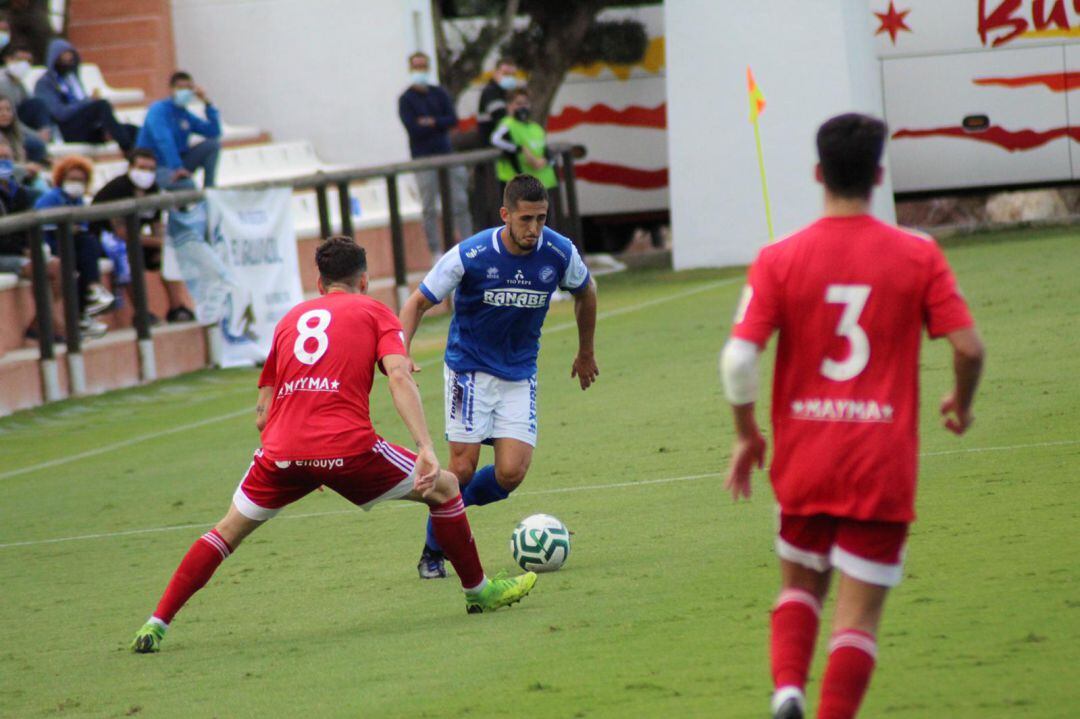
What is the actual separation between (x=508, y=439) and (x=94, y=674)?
253 centimetres

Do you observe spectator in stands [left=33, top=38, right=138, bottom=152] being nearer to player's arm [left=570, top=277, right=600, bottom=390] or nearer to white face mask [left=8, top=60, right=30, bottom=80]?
white face mask [left=8, top=60, right=30, bottom=80]

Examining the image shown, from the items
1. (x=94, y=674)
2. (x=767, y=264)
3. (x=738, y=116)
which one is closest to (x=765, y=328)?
(x=767, y=264)

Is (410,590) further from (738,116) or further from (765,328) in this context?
(738,116)

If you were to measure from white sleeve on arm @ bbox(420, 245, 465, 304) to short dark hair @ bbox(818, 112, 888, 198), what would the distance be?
4.08 m

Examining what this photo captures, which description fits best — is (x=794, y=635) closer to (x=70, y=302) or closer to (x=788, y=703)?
(x=788, y=703)

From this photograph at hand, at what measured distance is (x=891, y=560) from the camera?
5031 millimetres

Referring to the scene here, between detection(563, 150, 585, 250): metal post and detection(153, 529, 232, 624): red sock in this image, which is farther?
detection(563, 150, 585, 250): metal post

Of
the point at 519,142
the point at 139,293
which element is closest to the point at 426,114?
the point at 519,142

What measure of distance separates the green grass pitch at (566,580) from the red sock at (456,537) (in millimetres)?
233

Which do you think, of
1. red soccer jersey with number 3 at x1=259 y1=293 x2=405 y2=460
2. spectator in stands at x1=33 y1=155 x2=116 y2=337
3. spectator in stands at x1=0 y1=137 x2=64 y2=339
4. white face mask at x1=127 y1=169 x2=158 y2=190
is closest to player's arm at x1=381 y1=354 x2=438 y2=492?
red soccer jersey with number 3 at x1=259 y1=293 x2=405 y2=460

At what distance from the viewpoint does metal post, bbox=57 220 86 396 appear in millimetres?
Answer: 17172

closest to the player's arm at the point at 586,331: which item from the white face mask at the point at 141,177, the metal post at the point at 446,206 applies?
the white face mask at the point at 141,177

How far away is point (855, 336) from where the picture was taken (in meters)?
5.01

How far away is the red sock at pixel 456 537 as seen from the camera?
7727 mm
